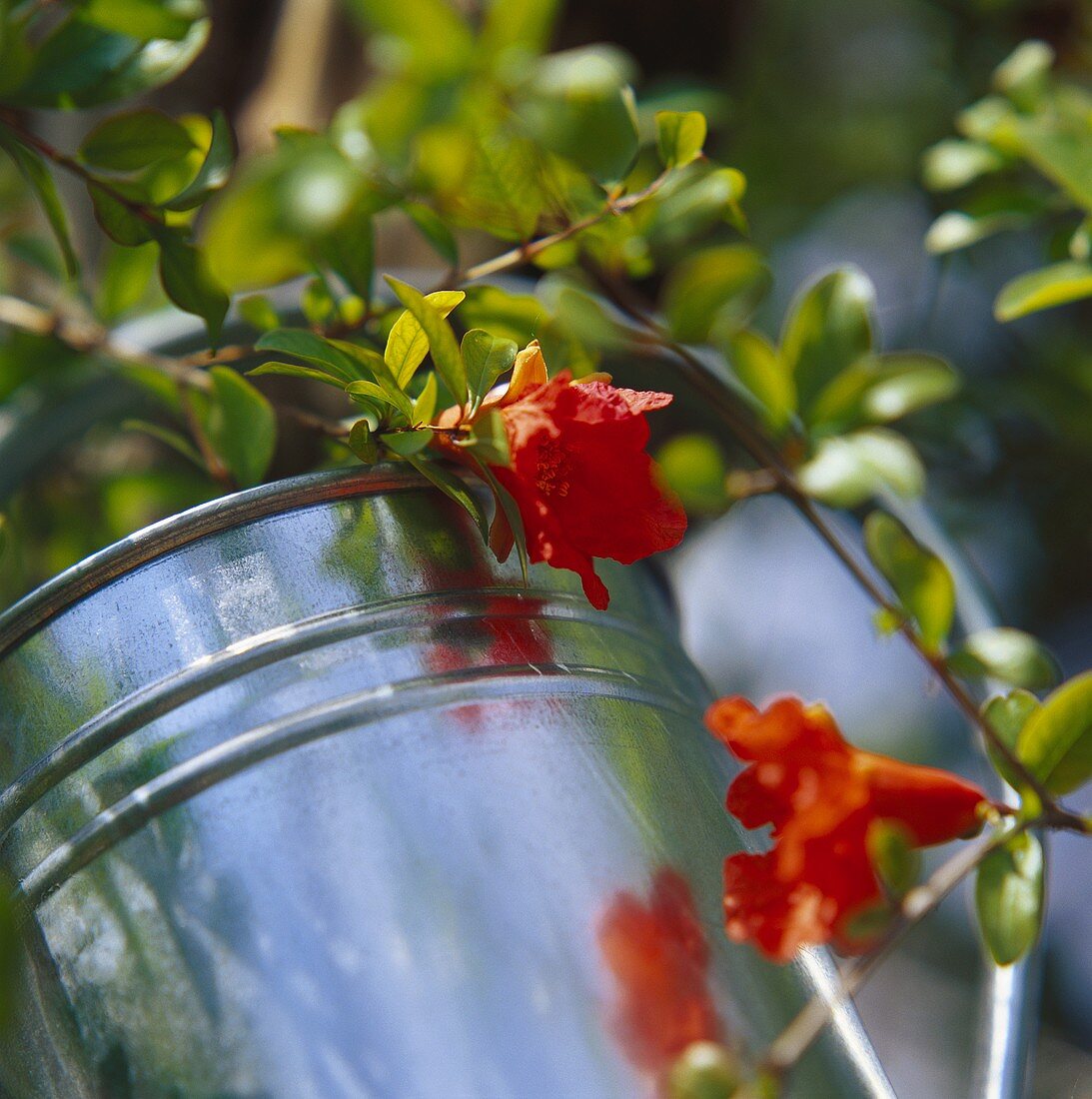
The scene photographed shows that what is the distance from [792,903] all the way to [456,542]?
0.22 metres

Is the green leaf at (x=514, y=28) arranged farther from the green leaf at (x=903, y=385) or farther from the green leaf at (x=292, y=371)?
the green leaf at (x=903, y=385)

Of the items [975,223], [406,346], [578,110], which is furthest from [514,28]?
[975,223]

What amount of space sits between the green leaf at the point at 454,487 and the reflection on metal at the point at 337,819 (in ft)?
0.05

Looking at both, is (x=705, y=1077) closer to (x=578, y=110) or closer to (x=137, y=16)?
(x=578, y=110)

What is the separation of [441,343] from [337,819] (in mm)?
208

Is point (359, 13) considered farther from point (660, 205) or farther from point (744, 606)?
point (744, 606)

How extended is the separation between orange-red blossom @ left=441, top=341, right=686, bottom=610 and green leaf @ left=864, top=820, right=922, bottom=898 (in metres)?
0.16

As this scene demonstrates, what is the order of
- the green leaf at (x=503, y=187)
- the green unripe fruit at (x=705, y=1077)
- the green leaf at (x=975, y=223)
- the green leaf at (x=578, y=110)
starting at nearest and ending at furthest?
the green unripe fruit at (x=705, y=1077) → the green leaf at (x=578, y=110) → the green leaf at (x=503, y=187) → the green leaf at (x=975, y=223)

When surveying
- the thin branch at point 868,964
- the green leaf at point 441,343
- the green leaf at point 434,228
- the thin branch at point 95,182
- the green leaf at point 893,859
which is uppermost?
the thin branch at point 95,182

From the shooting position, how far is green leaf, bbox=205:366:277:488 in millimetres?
676

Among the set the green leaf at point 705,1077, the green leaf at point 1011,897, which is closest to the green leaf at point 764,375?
the green leaf at point 1011,897

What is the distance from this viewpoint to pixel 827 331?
0.77 metres

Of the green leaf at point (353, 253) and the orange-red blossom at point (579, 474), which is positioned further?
the green leaf at point (353, 253)

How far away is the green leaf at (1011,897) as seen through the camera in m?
0.52
